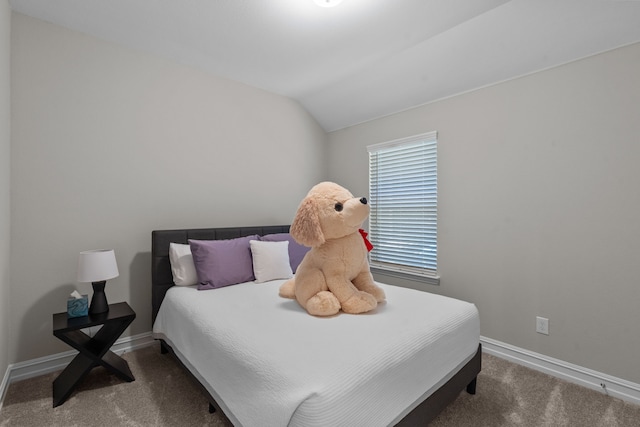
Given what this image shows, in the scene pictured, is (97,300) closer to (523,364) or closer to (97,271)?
(97,271)

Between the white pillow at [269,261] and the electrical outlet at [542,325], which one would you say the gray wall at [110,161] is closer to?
the white pillow at [269,261]

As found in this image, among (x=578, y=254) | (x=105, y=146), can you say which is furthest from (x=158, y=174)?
(x=578, y=254)

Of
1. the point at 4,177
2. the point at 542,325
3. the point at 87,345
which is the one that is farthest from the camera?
the point at 542,325

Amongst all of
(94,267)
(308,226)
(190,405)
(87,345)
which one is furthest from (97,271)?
(308,226)

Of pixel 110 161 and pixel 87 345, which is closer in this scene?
pixel 87 345

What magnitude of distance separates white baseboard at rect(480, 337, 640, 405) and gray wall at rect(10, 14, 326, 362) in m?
2.59

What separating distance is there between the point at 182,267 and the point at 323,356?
167 centimetres

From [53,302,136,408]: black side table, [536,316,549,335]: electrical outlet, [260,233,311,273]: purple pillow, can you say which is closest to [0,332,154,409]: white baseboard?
[53,302,136,408]: black side table

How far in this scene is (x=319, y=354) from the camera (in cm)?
126

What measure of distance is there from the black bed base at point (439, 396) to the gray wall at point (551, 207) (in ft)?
2.70

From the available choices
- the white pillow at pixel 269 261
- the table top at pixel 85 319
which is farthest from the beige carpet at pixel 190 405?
the white pillow at pixel 269 261

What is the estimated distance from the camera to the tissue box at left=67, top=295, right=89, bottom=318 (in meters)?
2.00

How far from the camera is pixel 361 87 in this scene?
3102 mm

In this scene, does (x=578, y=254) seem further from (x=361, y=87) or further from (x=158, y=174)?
(x=158, y=174)
